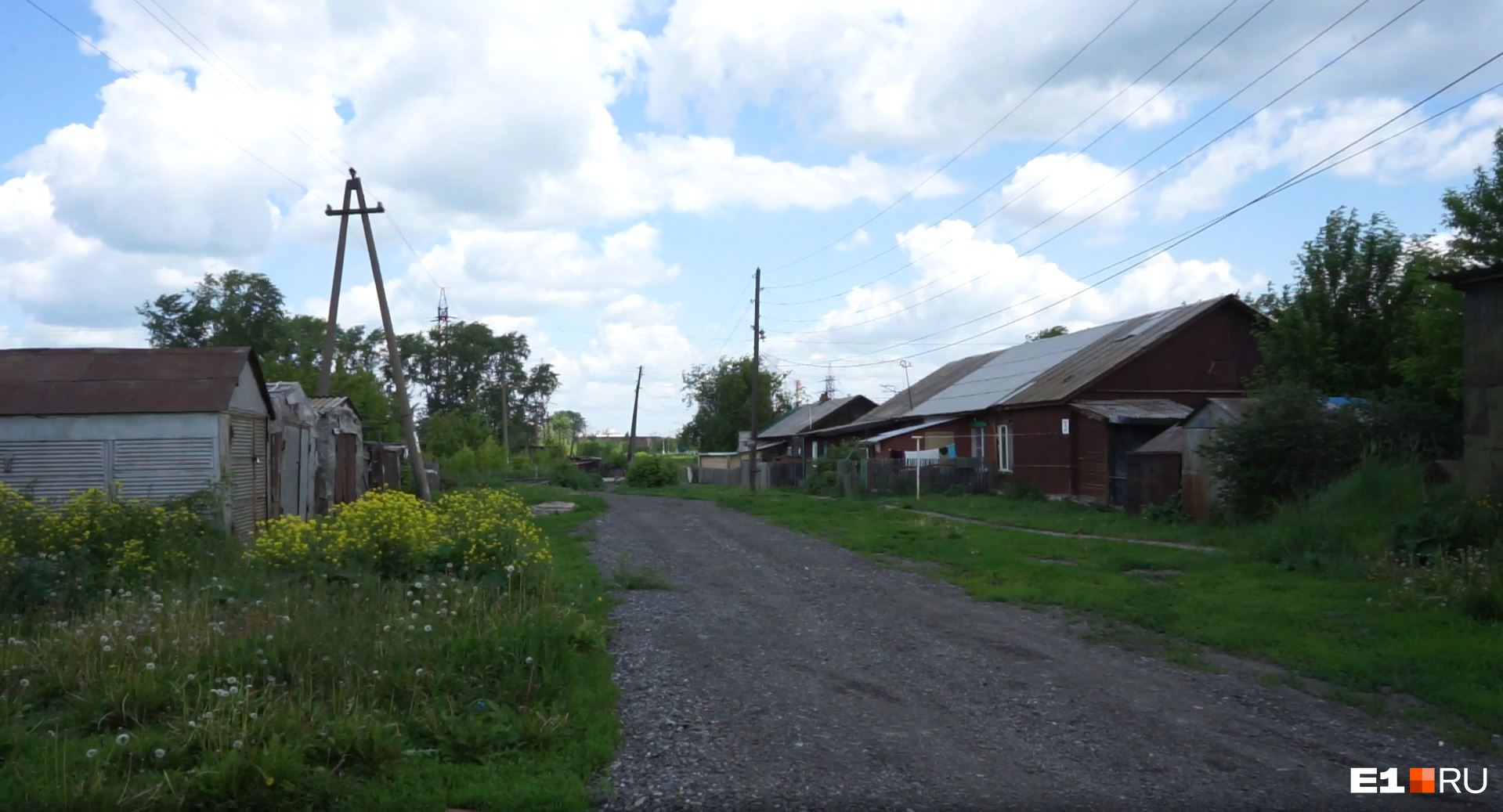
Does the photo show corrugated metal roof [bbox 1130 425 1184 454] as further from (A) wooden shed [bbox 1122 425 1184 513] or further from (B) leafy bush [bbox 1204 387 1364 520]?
(B) leafy bush [bbox 1204 387 1364 520]

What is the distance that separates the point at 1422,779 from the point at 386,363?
6858 cm

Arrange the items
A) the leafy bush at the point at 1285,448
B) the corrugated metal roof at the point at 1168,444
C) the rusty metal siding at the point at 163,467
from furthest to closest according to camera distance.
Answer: the corrugated metal roof at the point at 1168,444, the leafy bush at the point at 1285,448, the rusty metal siding at the point at 163,467

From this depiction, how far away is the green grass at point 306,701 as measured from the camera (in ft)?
17.9

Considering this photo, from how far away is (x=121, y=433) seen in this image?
565 inches

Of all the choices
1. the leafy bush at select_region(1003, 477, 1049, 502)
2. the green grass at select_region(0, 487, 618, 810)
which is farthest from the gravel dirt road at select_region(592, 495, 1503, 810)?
the leafy bush at select_region(1003, 477, 1049, 502)

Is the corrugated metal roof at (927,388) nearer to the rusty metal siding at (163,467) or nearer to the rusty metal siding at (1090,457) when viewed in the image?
the rusty metal siding at (1090,457)

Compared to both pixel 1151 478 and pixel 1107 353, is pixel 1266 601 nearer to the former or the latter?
pixel 1151 478

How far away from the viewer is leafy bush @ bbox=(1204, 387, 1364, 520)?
59.9ft

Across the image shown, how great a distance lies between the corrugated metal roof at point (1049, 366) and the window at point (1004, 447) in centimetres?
86

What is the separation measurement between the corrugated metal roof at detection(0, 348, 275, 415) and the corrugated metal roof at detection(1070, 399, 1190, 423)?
1967cm

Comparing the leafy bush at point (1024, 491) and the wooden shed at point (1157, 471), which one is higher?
the wooden shed at point (1157, 471)

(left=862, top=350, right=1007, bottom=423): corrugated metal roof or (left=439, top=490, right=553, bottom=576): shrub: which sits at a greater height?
(left=862, top=350, right=1007, bottom=423): corrugated metal roof

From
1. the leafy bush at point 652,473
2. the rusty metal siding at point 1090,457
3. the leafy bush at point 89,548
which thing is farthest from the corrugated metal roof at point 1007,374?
the leafy bush at point 89,548

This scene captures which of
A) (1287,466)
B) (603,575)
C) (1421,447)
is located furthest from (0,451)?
(1421,447)
